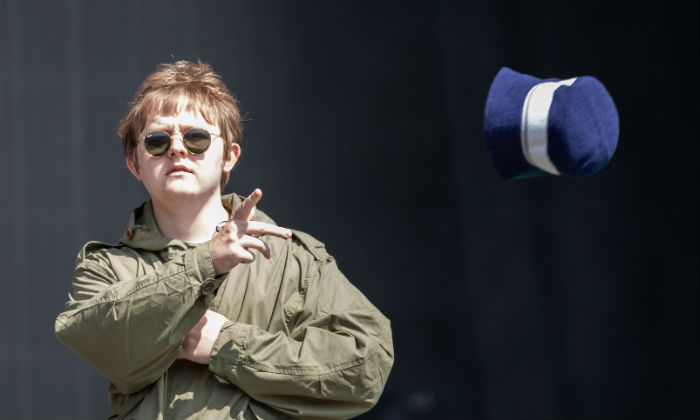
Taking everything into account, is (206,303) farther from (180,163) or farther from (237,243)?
(180,163)

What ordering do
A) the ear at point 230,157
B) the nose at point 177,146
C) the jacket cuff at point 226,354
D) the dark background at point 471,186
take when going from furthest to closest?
the dark background at point 471,186 → the ear at point 230,157 → the nose at point 177,146 → the jacket cuff at point 226,354

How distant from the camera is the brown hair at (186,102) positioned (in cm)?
278

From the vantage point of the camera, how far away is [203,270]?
7.97 feet

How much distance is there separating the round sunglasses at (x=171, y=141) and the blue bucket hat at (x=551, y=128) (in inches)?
30.1

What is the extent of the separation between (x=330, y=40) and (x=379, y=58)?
0.22 meters

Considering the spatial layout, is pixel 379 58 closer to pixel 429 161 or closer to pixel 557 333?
pixel 429 161

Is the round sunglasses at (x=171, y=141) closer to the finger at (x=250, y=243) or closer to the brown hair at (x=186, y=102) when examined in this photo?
the brown hair at (x=186, y=102)

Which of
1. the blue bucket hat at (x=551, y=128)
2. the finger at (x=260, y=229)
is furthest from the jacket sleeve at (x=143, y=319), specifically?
the blue bucket hat at (x=551, y=128)

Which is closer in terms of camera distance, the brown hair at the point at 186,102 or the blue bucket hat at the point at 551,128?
the blue bucket hat at the point at 551,128

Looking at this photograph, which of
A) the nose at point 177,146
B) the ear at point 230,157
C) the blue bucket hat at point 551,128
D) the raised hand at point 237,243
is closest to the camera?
the blue bucket hat at point 551,128

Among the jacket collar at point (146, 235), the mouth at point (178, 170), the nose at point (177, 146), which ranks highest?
the nose at point (177, 146)

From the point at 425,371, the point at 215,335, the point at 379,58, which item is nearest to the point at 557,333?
the point at 425,371

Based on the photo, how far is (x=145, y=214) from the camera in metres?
2.84

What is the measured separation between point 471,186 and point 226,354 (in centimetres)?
226
